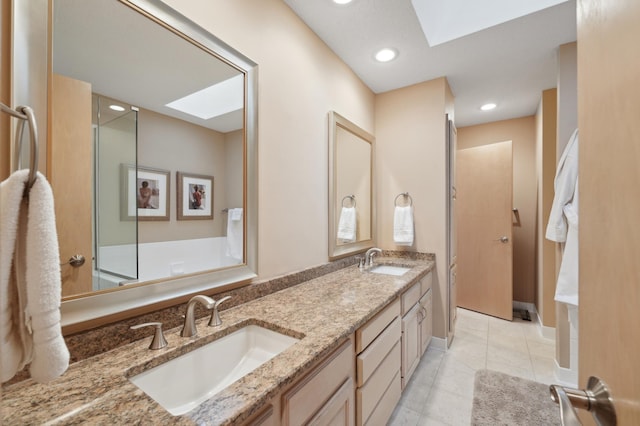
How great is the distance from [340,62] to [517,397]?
277 centimetres

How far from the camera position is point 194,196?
1.15 m

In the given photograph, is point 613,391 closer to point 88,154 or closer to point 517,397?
point 88,154

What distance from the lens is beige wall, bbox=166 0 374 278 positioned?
132 cm

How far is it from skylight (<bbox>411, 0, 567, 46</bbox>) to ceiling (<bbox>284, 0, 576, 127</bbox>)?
2cm

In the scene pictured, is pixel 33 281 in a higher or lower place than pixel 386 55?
lower

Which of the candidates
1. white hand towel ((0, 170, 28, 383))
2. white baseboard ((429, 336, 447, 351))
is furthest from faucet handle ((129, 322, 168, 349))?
white baseboard ((429, 336, 447, 351))

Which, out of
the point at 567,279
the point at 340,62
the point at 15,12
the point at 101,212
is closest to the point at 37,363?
the point at 101,212

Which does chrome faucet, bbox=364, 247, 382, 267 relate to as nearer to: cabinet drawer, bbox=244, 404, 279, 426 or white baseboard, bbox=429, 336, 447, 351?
white baseboard, bbox=429, 336, 447, 351

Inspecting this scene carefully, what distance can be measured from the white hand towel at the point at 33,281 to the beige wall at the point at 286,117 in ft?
3.11

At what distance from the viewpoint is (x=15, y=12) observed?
0.68 meters

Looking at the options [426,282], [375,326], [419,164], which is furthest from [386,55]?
[375,326]

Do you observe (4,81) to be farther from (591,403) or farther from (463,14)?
(463,14)

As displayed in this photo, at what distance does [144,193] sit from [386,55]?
2012mm

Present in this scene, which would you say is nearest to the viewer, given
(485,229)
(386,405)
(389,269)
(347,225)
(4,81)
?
(4,81)
